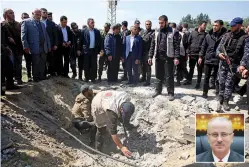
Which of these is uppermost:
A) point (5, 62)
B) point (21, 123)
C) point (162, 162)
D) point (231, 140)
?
point (5, 62)

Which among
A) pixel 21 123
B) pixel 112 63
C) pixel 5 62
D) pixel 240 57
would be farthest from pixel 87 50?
pixel 240 57

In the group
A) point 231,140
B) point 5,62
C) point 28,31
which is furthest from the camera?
point 28,31

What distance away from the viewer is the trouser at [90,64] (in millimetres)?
9000

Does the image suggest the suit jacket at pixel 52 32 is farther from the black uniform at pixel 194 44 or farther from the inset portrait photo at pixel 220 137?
the inset portrait photo at pixel 220 137

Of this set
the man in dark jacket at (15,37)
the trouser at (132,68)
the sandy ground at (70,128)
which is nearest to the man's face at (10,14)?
the man in dark jacket at (15,37)

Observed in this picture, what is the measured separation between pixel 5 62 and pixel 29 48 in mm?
1149

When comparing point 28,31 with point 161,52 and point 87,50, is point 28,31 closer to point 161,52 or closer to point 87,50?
point 87,50

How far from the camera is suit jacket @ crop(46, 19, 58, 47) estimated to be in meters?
8.05

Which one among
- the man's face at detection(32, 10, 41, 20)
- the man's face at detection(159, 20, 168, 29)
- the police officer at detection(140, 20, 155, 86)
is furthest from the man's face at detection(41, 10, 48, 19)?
the man's face at detection(159, 20, 168, 29)

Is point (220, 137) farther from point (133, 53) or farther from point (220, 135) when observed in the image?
point (133, 53)

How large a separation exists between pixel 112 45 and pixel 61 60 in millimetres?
1546

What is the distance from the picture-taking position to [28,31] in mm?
7191

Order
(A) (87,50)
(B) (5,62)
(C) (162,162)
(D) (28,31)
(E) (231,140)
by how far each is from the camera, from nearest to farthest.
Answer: (E) (231,140) < (C) (162,162) < (B) (5,62) < (D) (28,31) < (A) (87,50)

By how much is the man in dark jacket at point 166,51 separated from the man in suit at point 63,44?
8.32ft
